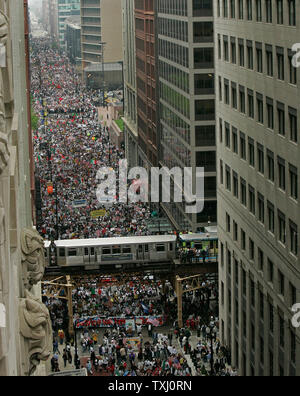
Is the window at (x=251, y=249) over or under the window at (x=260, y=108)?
under

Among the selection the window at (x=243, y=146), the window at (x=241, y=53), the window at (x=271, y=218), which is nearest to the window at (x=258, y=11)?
the window at (x=241, y=53)

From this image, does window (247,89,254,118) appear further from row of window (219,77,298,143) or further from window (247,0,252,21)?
window (247,0,252,21)

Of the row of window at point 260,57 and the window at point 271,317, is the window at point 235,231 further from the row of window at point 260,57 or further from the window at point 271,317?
the row of window at point 260,57

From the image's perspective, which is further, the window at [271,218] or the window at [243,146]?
the window at [243,146]

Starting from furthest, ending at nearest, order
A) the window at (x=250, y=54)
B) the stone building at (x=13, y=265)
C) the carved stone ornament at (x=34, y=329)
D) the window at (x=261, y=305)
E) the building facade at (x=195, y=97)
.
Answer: the building facade at (x=195, y=97)
the window at (x=250, y=54)
the window at (x=261, y=305)
the carved stone ornament at (x=34, y=329)
the stone building at (x=13, y=265)

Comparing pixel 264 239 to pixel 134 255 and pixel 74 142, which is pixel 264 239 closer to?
pixel 134 255

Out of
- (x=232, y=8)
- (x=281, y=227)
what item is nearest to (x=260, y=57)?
(x=232, y=8)
